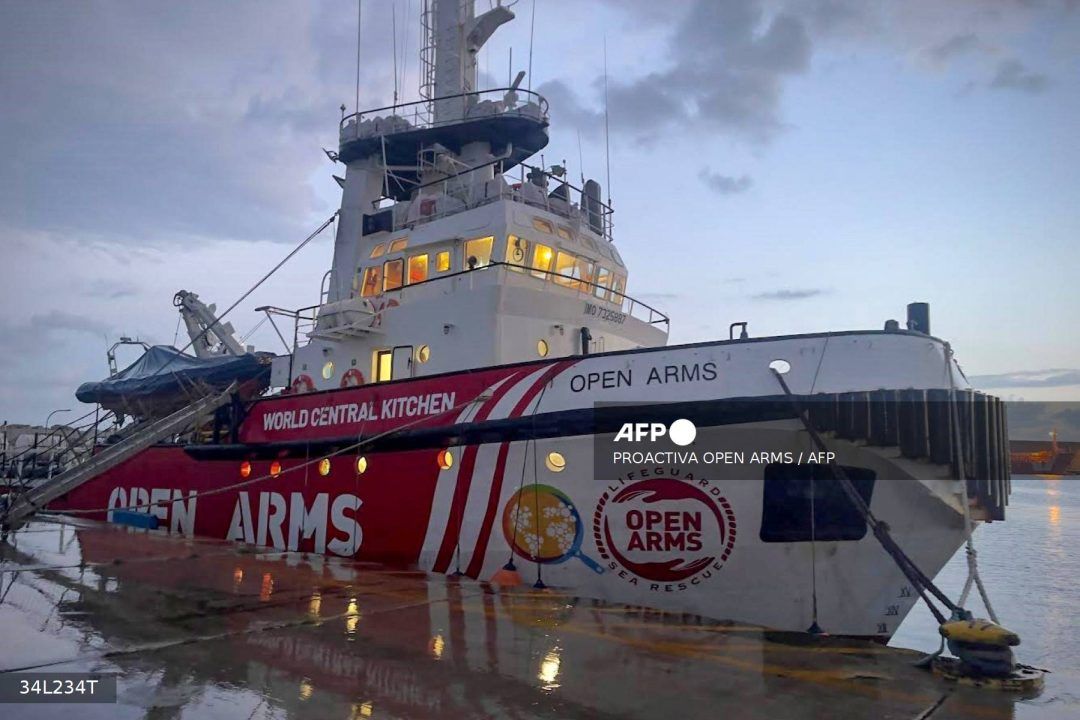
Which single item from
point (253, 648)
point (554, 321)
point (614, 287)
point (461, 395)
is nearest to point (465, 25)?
point (614, 287)

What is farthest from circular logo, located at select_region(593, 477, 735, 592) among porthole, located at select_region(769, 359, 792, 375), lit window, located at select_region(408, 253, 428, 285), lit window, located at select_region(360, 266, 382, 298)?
lit window, located at select_region(360, 266, 382, 298)

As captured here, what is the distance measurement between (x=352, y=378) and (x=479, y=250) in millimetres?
2869

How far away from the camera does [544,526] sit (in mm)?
8172

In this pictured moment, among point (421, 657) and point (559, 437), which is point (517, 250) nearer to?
point (559, 437)

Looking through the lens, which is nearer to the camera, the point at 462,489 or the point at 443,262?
the point at 462,489

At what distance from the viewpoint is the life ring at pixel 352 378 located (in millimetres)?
11734

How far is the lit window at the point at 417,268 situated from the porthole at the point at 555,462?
186 inches

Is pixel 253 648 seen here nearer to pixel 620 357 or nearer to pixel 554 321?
pixel 620 357

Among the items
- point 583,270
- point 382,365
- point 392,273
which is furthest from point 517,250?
point 382,365

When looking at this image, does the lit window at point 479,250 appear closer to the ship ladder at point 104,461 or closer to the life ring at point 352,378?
the life ring at point 352,378

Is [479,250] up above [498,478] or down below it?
above

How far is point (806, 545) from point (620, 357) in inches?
105

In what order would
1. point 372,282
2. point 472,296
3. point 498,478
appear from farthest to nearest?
point 372,282
point 472,296
point 498,478

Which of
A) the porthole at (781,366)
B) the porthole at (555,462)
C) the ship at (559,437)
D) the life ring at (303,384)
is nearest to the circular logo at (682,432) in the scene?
the ship at (559,437)
